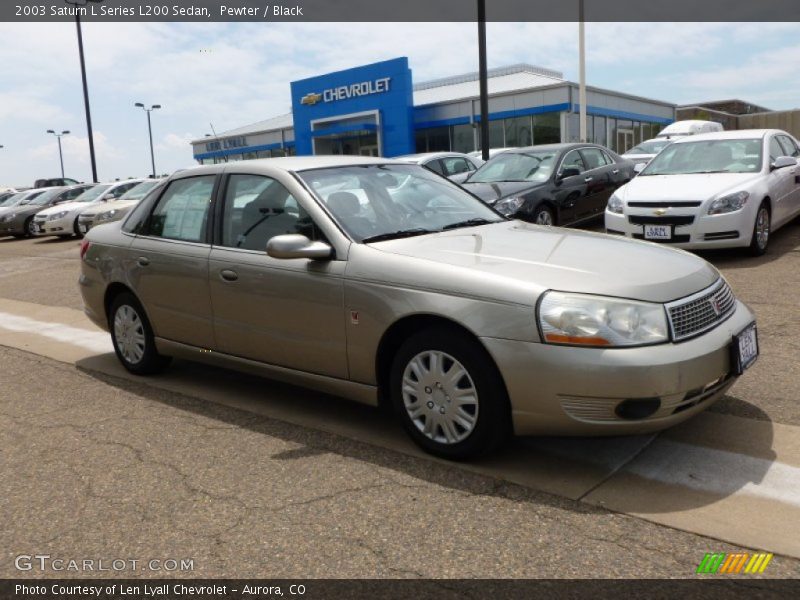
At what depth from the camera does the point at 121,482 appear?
3.71m

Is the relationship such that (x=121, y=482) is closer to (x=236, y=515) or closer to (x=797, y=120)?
(x=236, y=515)

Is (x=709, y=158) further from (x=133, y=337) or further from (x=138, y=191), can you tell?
(x=138, y=191)

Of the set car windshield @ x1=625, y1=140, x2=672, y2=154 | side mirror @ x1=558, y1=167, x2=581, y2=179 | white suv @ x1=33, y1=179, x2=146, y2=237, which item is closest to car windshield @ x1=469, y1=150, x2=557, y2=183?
side mirror @ x1=558, y1=167, x2=581, y2=179

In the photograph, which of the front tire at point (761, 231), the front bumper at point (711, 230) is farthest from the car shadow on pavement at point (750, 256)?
the front bumper at point (711, 230)

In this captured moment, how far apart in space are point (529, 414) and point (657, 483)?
66cm

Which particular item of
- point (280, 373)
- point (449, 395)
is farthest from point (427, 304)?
point (280, 373)

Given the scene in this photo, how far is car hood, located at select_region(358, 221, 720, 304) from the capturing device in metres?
3.40

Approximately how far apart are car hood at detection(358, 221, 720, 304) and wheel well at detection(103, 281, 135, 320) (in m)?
2.44

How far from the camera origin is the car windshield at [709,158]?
30.5 feet

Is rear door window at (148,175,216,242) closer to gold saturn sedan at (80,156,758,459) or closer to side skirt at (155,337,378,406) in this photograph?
gold saturn sedan at (80,156,758,459)

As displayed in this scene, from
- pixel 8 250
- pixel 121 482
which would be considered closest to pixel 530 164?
pixel 121 482

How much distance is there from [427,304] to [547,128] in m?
30.8

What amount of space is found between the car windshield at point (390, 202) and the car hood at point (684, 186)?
14.4ft

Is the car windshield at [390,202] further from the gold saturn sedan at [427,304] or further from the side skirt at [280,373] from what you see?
the side skirt at [280,373]
